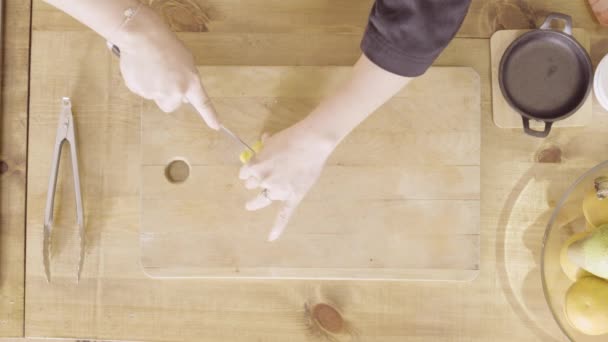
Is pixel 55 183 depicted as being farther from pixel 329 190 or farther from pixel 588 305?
pixel 588 305

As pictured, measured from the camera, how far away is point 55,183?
0.72 m

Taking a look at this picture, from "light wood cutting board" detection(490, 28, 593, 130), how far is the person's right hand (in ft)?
1.31

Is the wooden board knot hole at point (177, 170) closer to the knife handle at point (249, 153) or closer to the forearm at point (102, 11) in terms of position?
the knife handle at point (249, 153)

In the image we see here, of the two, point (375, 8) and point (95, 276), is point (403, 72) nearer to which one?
point (375, 8)

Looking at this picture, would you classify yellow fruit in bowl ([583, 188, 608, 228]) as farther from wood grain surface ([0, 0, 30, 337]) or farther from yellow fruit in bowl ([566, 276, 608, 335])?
wood grain surface ([0, 0, 30, 337])

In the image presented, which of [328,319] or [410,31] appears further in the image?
[328,319]

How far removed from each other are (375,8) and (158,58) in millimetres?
261

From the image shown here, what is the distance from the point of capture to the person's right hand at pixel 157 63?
0.61m

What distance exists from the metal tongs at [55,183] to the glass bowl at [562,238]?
2.06ft

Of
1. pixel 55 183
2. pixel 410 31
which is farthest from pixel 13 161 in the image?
pixel 410 31

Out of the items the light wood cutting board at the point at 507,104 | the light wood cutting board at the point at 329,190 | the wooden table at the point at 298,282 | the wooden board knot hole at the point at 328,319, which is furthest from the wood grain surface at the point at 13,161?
the light wood cutting board at the point at 507,104

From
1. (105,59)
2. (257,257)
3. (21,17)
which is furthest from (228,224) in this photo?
(21,17)

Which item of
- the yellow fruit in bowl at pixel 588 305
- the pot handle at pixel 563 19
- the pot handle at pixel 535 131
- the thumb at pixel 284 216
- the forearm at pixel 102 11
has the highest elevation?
the forearm at pixel 102 11

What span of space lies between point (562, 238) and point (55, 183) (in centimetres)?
70
